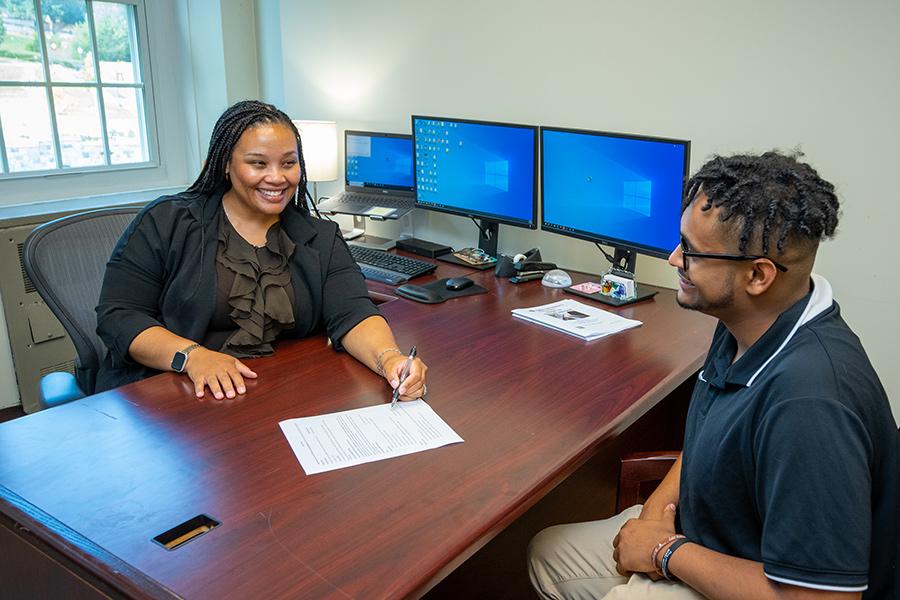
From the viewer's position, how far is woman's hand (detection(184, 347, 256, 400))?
→ 152 cm

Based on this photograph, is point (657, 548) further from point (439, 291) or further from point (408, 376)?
point (439, 291)

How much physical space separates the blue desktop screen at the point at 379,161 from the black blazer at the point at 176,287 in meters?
1.06

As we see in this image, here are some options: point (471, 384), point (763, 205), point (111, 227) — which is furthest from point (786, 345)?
point (111, 227)

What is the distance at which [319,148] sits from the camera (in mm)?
3006

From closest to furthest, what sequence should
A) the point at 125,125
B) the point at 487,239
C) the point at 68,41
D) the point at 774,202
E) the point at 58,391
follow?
the point at 774,202 → the point at 58,391 → the point at 487,239 → the point at 68,41 → the point at 125,125

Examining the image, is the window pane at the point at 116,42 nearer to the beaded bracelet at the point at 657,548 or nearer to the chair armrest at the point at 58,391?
the chair armrest at the point at 58,391

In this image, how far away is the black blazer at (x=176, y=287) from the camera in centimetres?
174

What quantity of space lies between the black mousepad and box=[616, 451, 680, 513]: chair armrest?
0.86m

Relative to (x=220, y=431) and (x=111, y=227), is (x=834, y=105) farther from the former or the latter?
(x=111, y=227)

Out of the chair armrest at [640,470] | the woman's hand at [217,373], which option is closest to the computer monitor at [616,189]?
the chair armrest at [640,470]

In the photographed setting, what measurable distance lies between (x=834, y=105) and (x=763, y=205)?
1201 mm

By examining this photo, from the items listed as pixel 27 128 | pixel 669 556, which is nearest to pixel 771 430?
pixel 669 556

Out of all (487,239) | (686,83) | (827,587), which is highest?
(686,83)

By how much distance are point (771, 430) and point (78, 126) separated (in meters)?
3.35
